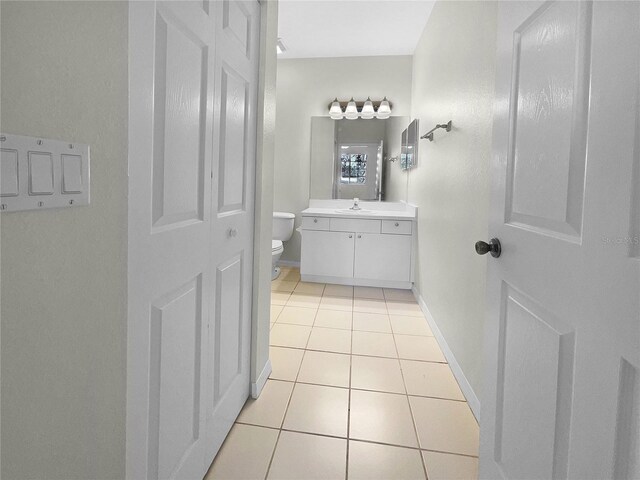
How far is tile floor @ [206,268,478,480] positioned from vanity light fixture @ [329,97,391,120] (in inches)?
97.7

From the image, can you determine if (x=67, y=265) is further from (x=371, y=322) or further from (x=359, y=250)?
(x=359, y=250)

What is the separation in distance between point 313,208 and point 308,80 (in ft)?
5.03

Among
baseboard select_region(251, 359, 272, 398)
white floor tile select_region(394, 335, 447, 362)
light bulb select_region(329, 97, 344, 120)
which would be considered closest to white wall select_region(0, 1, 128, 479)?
baseboard select_region(251, 359, 272, 398)

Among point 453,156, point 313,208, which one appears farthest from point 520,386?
point 313,208

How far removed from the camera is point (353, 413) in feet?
5.38

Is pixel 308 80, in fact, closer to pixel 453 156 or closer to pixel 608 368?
pixel 453 156

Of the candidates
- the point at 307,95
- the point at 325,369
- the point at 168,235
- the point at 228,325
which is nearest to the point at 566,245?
the point at 168,235

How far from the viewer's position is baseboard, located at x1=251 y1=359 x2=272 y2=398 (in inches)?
67.2

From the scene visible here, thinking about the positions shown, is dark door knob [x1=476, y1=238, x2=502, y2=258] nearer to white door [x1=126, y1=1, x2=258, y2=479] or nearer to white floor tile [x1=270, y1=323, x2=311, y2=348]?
white door [x1=126, y1=1, x2=258, y2=479]

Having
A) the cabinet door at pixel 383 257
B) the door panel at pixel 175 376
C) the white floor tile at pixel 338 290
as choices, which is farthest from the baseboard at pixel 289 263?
the door panel at pixel 175 376

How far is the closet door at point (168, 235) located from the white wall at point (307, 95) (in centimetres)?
328

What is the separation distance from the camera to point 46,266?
0.55 metres

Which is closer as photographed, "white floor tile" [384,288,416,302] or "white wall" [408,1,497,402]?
"white wall" [408,1,497,402]

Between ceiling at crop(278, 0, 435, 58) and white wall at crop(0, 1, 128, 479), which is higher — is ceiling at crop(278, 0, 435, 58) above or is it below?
above
